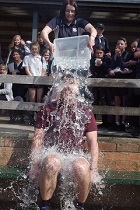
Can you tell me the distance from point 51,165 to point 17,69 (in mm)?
3544

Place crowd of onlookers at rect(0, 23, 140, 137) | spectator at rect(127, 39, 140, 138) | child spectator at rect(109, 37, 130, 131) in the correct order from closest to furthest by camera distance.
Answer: spectator at rect(127, 39, 140, 138), crowd of onlookers at rect(0, 23, 140, 137), child spectator at rect(109, 37, 130, 131)

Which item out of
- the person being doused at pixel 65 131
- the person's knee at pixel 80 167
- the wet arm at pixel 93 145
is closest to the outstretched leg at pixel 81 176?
the person's knee at pixel 80 167

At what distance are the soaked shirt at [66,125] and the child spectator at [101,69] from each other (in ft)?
6.15

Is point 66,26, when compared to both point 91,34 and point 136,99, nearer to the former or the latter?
point 91,34

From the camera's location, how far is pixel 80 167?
4184 millimetres

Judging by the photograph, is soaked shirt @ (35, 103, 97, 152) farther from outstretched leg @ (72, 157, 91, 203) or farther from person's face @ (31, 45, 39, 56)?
person's face @ (31, 45, 39, 56)

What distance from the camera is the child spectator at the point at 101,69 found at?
649 cm

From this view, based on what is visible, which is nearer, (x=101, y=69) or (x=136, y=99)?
(x=136, y=99)

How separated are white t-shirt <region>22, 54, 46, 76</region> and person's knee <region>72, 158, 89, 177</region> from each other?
2.95 metres

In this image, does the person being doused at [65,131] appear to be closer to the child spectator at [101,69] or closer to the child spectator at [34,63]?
the child spectator at [101,69]

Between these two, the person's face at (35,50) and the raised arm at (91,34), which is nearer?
the raised arm at (91,34)

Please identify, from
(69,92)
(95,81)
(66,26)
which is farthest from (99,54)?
(69,92)

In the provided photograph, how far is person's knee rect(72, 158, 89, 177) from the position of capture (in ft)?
13.7

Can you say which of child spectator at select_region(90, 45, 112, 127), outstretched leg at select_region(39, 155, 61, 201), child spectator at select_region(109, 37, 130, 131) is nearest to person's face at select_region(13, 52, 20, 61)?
child spectator at select_region(90, 45, 112, 127)
